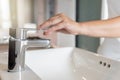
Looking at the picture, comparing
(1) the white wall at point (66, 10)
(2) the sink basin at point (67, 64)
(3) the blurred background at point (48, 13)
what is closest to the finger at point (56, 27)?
(2) the sink basin at point (67, 64)

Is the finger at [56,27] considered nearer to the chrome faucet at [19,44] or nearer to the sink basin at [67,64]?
the chrome faucet at [19,44]

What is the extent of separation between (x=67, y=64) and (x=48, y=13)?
874 millimetres

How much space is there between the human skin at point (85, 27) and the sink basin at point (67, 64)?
0.16m

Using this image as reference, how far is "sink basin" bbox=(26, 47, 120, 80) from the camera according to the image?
71cm

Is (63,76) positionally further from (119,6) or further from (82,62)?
(119,6)

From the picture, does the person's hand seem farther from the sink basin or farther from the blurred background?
the blurred background

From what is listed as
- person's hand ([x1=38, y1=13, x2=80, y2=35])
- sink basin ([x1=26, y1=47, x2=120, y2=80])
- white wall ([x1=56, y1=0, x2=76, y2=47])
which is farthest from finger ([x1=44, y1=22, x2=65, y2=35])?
white wall ([x1=56, y1=0, x2=76, y2=47])

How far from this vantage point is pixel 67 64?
82 cm

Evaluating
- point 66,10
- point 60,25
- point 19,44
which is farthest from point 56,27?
point 66,10

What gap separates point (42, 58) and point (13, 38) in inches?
9.6

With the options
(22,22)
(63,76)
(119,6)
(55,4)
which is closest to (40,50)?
(63,76)

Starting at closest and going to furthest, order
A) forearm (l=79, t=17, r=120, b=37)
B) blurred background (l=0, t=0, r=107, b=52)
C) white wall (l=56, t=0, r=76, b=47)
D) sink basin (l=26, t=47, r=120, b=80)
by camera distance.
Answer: forearm (l=79, t=17, r=120, b=37) < sink basin (l=26, t=47, r=120, b=80) < blurred background (l=0, t=0, r=107, b=52) < white wall (l=56, t=0, r=76, b=47)

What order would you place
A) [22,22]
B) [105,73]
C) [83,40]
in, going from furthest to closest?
[83,40]
[22,22]
[105,73]

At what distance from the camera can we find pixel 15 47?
22.3 inches
